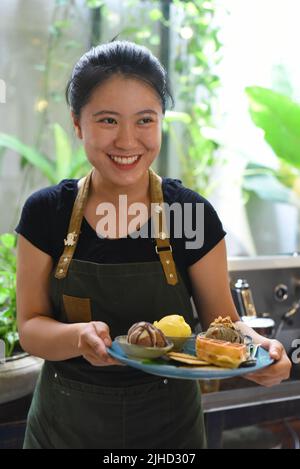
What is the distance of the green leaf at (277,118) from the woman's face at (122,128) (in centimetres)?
100

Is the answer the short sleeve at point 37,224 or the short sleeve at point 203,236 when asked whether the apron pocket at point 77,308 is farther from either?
the short sleeve at point 203,236

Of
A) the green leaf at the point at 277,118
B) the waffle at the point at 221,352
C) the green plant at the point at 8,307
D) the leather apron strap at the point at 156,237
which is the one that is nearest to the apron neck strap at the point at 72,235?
the leather apron strap at the point at 156,237

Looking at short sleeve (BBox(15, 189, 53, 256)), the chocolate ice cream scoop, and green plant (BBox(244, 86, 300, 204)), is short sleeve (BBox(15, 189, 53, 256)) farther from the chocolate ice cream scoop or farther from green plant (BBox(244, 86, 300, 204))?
green plant (BBox(244, 86, 300, 204))

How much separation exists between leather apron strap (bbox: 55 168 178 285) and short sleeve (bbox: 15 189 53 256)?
3cm

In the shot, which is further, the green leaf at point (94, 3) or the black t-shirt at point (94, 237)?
the green leaf at point (94, 3)

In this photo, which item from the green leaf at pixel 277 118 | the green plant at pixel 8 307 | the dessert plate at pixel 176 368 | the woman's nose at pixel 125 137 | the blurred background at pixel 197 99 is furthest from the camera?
the blurred background at pixel 197 99

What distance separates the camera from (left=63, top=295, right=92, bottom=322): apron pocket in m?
0.99

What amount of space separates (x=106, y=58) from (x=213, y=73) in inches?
59.2

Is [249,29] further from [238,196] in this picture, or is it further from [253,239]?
[253,239]

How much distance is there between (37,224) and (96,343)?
275 mm

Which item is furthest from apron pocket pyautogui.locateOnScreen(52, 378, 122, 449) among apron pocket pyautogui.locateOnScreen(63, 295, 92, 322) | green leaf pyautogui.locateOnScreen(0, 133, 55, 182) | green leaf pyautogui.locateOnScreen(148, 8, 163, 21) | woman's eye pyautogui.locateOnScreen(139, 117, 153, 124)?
green leaf pyautogui.locateOnScreen(148, 8, 163, 21)

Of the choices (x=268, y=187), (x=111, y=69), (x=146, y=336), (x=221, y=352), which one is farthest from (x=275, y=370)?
(x=268, y=187)

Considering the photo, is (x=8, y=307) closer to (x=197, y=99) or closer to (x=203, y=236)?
(x=203, y=236)

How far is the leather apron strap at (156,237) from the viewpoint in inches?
38.9
